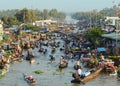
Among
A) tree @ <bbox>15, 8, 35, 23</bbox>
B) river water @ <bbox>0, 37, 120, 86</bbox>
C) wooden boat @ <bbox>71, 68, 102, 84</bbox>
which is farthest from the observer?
tree @ <bbox>15, 8, 35, 23</bbox>

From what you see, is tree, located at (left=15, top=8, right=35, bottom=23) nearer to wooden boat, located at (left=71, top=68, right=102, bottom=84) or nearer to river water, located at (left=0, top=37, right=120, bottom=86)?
river water, located at (left=0, top=37, right=120, bottom=86)

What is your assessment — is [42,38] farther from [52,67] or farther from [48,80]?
[48,80]

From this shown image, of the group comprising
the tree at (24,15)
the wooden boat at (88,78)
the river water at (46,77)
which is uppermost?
the wooden boat at (88,78)

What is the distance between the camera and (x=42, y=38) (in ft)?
218

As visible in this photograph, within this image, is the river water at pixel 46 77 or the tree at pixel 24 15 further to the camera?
the tree at pixel 24 15

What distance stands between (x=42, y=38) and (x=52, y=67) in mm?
31595

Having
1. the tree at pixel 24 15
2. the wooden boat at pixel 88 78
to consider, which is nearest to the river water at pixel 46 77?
the wooden boat at pixel 88 78

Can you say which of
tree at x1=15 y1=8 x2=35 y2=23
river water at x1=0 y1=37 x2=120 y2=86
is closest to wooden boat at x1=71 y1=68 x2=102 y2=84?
river water at x1=0 y1=37 x2=120 y2=86

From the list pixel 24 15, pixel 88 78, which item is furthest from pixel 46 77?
pixel 24 15

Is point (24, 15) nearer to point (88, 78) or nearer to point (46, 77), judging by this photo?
point (46, 77)

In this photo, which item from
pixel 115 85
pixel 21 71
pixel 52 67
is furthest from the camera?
pixel 52 67

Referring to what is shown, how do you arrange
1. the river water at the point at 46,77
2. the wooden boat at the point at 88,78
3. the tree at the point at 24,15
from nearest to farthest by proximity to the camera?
the wooden boat at the point at 88,78, the river water at the point at 46,77, the tree at the point at 24,15

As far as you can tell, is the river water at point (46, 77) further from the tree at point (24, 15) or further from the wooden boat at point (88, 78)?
the tree at point (24, 15)

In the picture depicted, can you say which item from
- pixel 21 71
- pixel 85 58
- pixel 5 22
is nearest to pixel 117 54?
pixel 85 58
